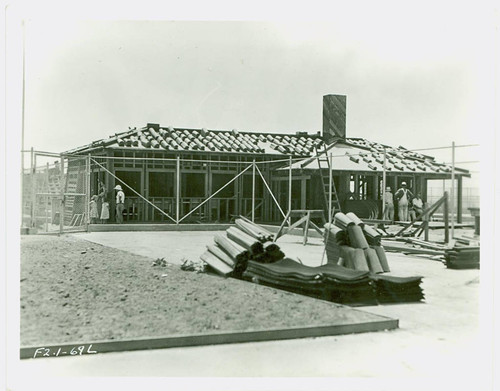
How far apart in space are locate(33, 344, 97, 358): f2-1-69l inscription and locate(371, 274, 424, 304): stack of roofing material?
13.5 ft

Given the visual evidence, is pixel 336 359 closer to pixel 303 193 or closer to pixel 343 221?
pixel 343 221

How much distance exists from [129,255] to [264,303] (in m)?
5.43

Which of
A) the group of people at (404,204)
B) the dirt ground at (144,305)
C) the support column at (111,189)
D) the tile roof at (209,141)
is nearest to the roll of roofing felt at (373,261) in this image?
the dirt ground at (144,305)

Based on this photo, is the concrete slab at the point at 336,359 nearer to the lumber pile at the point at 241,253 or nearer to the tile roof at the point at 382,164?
the lumber pile at the point at 241,253

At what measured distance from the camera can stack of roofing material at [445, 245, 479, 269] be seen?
10508mm

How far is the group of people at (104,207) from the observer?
20.2 m

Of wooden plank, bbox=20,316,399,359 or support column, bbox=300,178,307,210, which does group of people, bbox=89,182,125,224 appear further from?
wooden plank, bbox=20,316,399,359

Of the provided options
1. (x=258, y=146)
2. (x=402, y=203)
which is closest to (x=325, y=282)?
(x=402, y=203)

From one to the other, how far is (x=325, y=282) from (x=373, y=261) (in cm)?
229

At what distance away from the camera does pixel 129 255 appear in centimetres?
1230

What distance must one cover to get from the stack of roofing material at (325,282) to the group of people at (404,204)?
12557 mm

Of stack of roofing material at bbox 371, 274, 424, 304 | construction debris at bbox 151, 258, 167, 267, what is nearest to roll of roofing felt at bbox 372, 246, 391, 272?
stack of roofing material at bbox 371, 274, 424, 304
